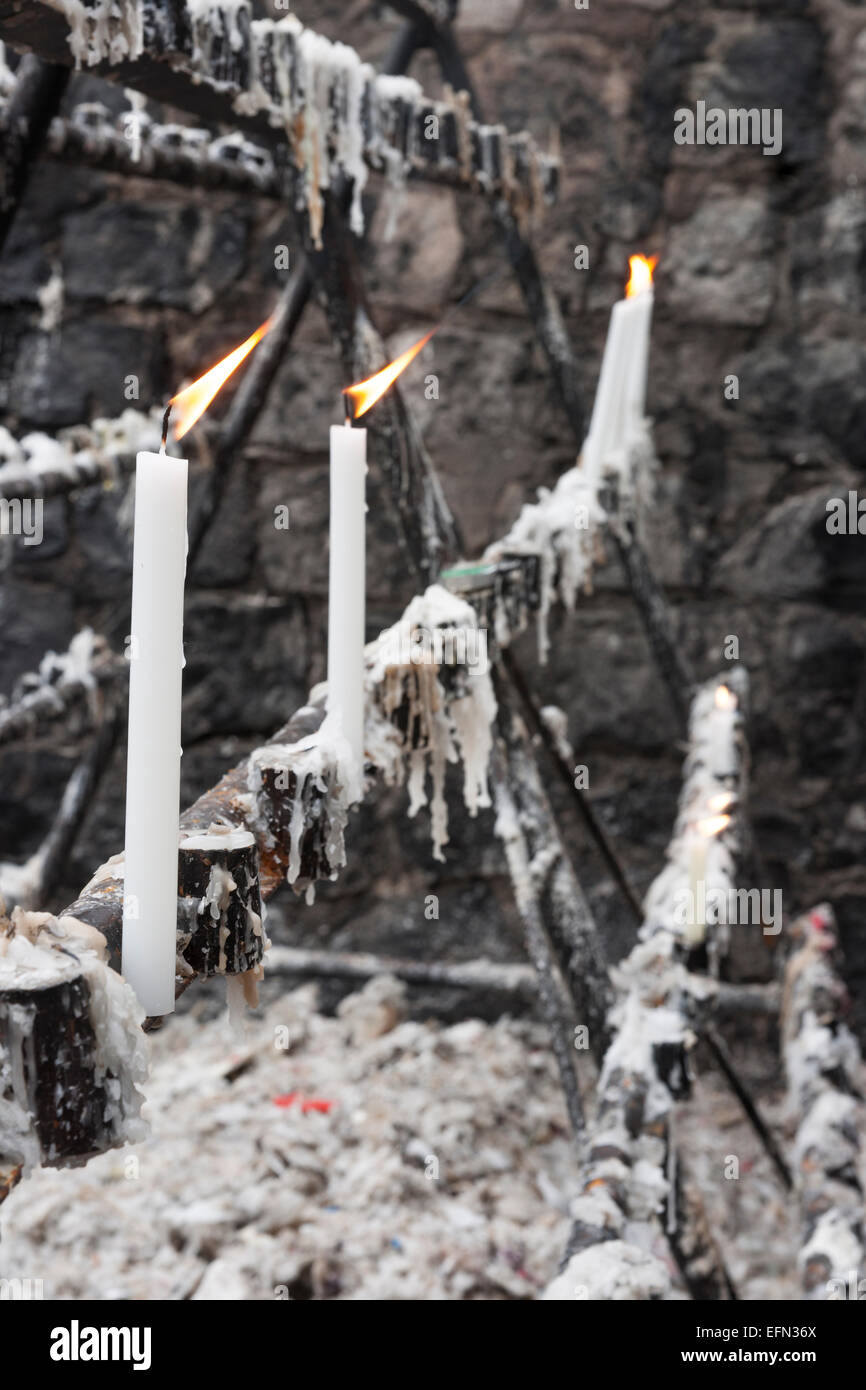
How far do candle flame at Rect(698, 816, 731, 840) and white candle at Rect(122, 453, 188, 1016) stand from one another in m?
0.85

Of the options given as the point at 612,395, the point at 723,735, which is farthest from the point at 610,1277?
the point at 612,395

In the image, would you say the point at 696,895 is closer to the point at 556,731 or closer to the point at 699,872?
the point at 699,872

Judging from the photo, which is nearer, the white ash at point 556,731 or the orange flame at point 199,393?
the orange flame at point 199,393

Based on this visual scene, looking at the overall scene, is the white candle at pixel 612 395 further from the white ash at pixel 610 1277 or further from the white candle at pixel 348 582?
the white ash at pixel 610 1277

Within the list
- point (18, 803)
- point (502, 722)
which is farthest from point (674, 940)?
point (18, 803)

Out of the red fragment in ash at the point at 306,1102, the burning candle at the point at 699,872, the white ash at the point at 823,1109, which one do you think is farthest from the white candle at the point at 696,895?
the red fragment in ash at the point at 306,1102

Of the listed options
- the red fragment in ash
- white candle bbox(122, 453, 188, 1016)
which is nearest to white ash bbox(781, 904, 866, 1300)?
the red fragment in ash

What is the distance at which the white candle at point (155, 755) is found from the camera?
1.31 feet

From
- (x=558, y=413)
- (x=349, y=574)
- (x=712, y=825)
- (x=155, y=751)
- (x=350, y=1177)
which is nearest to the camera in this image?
(x=155, y=751)

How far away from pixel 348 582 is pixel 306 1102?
4.59 ft

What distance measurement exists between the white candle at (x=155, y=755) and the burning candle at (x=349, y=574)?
170 mm

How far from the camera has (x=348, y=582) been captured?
1.95ft

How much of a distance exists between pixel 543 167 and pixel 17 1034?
1.26 m

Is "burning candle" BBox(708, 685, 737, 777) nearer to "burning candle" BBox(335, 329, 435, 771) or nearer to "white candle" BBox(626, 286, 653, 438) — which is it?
"white candle" BBox(626, 286, 653, 438)
